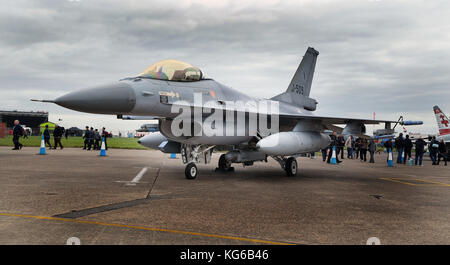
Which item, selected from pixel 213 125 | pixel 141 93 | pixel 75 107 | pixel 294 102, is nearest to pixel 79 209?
pixel 75 107

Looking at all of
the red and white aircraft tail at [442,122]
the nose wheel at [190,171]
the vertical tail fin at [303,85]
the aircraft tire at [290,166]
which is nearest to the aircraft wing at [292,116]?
the vertical tail fin at [303,85]

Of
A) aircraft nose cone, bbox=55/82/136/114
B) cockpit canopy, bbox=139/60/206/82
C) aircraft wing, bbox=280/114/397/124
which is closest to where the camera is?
aircraft nose cone, bbox=55/82/136/114

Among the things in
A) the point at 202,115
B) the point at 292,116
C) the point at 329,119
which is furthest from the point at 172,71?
the point at 329,119

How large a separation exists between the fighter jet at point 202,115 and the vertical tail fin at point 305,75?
108 cm

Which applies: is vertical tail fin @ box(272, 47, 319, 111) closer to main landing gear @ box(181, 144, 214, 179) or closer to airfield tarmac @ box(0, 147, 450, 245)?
main landing gear @ box(181, 144, 214, 179)

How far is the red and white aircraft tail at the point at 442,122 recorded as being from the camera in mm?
28828

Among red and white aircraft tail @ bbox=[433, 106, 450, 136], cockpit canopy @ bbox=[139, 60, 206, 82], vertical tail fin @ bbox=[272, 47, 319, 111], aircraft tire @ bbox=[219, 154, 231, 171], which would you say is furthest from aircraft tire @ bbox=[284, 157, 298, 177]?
red and white aircraft tail @ bbox=[433, 106, 450, 136]

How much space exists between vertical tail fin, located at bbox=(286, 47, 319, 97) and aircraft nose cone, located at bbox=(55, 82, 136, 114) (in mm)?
8381

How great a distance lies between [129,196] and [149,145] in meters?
6.29

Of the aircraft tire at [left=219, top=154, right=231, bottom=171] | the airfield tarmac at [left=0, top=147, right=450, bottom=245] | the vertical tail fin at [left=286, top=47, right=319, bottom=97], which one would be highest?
the vertical tail fin at [left=286, top=47, right=319, bottom=97]

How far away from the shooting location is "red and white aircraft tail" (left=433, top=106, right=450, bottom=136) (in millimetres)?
28828

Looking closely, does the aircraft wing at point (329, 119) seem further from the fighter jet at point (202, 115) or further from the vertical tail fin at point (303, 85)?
the vertical tail fin at point (303, 85)

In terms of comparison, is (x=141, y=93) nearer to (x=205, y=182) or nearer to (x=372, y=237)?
(x=205, y=182)

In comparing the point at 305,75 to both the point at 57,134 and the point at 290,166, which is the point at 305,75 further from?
the point at 57,134
